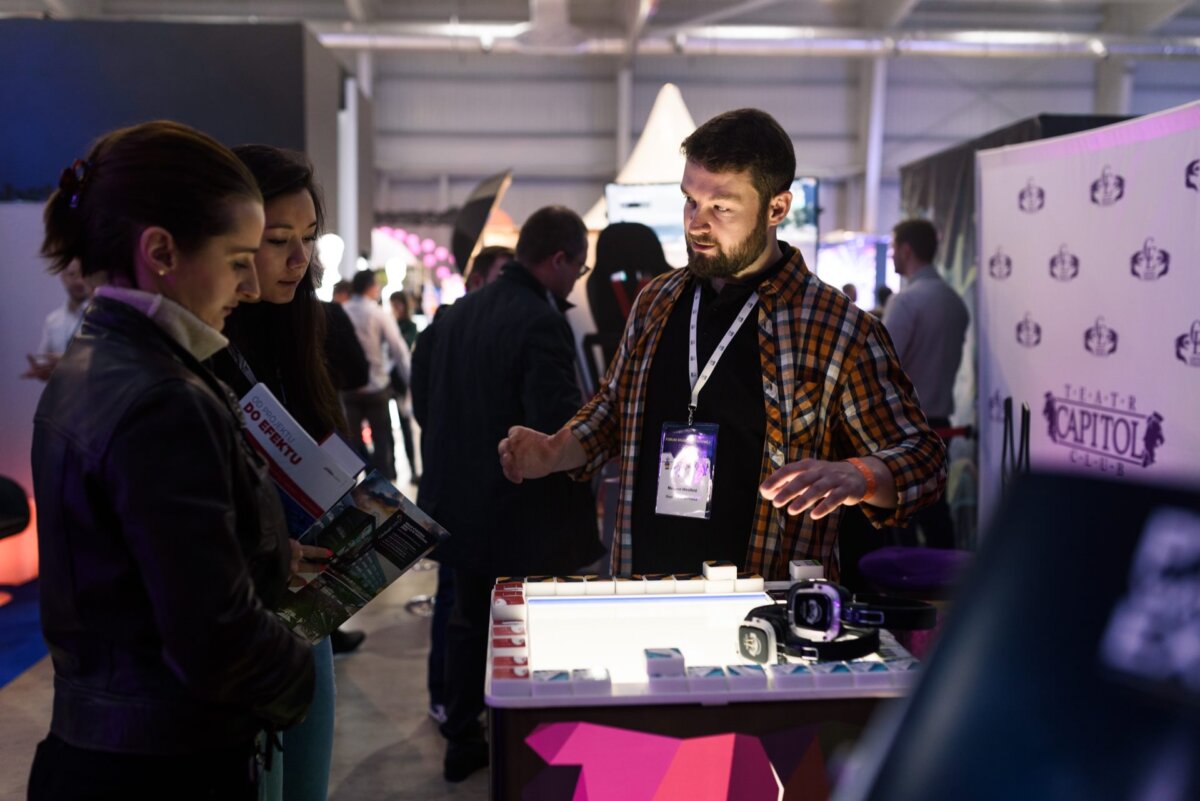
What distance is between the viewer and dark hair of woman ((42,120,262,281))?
1054mm

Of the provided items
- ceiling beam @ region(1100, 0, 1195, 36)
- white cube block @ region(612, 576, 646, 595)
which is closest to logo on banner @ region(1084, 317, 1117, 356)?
white cube block @ region(612, 576, 646, 595)

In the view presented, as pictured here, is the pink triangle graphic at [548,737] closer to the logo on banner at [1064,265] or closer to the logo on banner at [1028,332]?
the logo on banner at [1064,265]

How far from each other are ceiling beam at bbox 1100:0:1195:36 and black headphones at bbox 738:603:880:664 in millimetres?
16333

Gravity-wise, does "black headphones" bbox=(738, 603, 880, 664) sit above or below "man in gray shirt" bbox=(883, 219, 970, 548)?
below

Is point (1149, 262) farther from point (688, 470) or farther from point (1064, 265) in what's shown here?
point (688, 470)

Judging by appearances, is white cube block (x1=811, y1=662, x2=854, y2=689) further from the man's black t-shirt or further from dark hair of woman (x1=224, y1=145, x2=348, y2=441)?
dark hair of woman (x1=224, y1=145, x2=348, y2=441)

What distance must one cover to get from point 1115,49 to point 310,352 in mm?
16218

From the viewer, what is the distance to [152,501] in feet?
3.18

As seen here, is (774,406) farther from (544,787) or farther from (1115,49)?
(1115,49)

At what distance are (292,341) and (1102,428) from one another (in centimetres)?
243

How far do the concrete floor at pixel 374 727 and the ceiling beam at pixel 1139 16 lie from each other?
586 inches

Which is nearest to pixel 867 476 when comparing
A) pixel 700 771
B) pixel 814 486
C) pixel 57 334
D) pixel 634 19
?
pixel 814 486

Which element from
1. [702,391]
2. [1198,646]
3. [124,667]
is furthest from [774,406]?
[1198,646]

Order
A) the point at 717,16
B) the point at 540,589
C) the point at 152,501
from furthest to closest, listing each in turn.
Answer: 1. the point at 717,16
2. the point at 540,589
3. the point at 152,501
